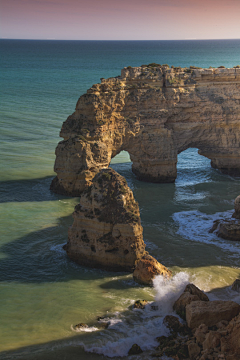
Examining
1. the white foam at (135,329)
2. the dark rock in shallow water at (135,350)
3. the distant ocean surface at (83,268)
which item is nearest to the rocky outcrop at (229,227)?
the distant ocean surface at (83,268)

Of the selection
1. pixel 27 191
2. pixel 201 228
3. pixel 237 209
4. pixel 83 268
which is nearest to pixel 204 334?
pixel 83 268

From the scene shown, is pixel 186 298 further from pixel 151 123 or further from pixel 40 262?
pixel 151 123

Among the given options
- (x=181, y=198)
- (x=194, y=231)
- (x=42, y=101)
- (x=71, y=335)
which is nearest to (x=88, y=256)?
(x=71, y=335)

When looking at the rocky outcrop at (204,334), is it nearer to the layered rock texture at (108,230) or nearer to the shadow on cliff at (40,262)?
the layered rock texture at (108,230)

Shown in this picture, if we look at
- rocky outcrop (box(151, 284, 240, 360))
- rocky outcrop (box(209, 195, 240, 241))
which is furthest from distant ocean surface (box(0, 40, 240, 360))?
rocky outcrop (box(151, 284, 240, 360))

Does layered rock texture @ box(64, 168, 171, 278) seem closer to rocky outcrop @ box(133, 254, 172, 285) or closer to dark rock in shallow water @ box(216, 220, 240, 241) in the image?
rocky outcrop @ box(133, 254, 172, 285)

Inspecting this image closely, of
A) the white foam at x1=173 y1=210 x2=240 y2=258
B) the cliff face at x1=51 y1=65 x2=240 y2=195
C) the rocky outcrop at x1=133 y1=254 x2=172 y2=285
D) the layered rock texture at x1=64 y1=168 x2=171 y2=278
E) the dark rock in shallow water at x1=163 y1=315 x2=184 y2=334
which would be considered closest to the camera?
the dark rock in shallow water at x1=163 y1=315 x2=184 y2=334
